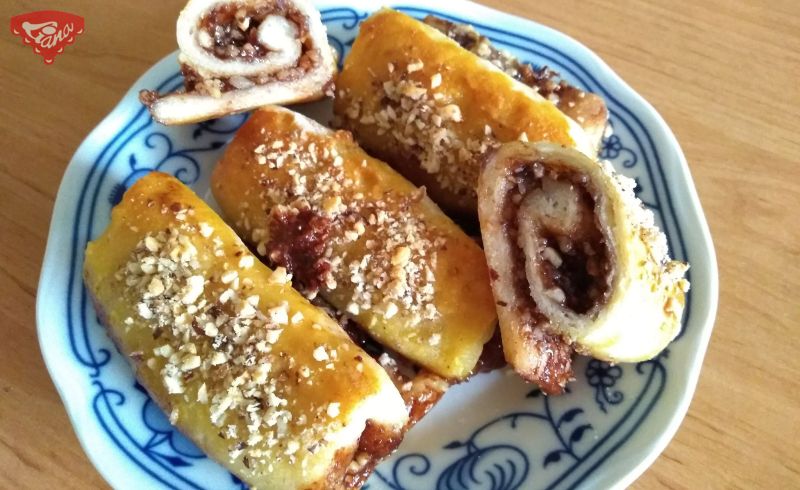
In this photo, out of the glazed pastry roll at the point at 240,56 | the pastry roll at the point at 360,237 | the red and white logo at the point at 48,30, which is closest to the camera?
the pastry roll at the point at 360,237

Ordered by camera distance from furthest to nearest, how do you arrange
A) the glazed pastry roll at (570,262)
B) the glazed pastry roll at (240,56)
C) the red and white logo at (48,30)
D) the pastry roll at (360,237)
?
the red and white logo at (48,30) < the glazed pastry roll at (240,56) < the pastry roll at (360,237) < the glazed pastry roll at (570,262)

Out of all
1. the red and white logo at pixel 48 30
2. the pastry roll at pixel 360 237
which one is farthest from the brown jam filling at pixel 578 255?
the red and white logo at pixel 48 30

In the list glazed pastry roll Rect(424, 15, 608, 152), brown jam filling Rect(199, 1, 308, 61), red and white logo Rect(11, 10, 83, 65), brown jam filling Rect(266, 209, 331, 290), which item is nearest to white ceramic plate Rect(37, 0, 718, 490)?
glazed pastry roll Rect(424, 15, 608, 152)

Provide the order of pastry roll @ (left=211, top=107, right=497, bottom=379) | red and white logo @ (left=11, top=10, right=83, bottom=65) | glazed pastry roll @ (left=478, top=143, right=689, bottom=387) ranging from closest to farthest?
glazed pastry roll @ (left=478, top=143, right=689, bottom=387), pastry roll @ (left=211, top=107, right=497, bottom=379), red and white logo @ (left=11, top=10, right=83, bottom=65)

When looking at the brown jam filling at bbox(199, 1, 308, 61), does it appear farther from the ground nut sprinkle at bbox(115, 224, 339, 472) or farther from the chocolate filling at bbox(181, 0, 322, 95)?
the ground nut sprinkle at bbox(115, 224, 339, 472)

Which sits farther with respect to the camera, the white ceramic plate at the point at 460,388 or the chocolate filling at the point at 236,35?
the chocolate filling at the point at 236,35

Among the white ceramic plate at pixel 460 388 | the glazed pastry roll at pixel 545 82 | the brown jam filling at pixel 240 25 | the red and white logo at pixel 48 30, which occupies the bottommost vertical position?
the white ceramic plate at pixel 460 388

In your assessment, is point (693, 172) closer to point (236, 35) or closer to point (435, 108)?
point (435, 108)

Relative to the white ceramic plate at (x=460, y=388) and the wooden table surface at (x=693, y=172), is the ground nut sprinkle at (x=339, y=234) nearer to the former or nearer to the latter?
the white ceramic plate at (x=460, y=388)
